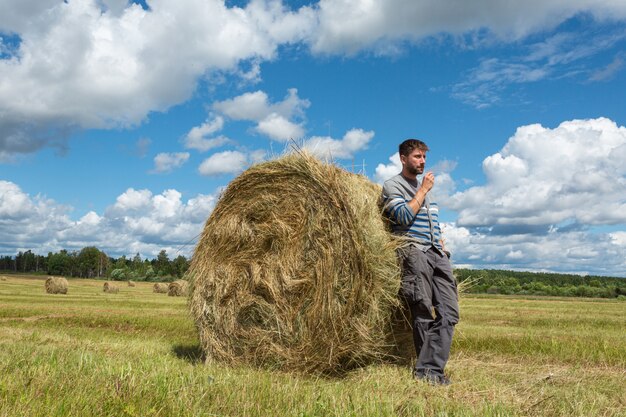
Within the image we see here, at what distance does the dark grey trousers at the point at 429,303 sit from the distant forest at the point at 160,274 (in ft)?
156

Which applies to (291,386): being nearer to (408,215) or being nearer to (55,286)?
(408,215)

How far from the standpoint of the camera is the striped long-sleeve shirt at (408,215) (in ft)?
19.8

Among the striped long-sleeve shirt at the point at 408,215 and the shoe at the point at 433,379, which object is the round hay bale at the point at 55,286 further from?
the shoe at the point at 433,379

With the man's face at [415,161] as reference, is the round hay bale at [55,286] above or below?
below

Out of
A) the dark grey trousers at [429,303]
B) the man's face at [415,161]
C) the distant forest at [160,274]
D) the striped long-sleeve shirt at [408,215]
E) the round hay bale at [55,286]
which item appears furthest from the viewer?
the distant forest at [160,274]

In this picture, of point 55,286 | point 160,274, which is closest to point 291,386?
point 55,286

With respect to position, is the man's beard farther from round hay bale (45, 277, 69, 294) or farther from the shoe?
round hay bale (45, 277, 69, 294)

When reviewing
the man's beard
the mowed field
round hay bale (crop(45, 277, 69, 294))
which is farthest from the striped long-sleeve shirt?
round hay bale (crop(45, 277, 69, 294))

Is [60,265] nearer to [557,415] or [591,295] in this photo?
[591,295]

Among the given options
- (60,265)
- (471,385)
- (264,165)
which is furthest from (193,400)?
(60,265)

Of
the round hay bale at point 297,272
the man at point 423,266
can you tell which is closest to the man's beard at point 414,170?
the man at point 423,266

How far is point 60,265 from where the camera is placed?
12650 centimetres

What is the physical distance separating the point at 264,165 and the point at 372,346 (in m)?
2.50

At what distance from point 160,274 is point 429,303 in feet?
303
